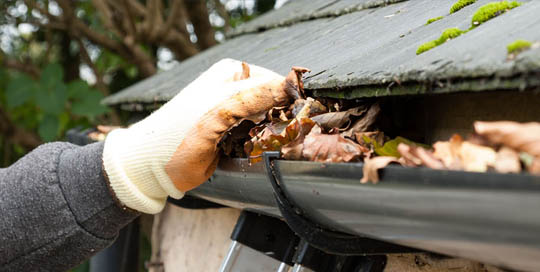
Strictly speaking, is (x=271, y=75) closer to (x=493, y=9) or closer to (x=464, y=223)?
(x=493, y=9)

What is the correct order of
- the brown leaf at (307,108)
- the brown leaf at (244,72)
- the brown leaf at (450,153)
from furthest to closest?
the brown leaf at (244,72) < the brown leaf at (307,108) < the brown leaf at (450,153)

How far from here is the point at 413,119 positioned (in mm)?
1262

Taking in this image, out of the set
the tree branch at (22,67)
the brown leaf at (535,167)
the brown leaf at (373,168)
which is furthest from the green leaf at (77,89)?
the brown leaf at (535,167)

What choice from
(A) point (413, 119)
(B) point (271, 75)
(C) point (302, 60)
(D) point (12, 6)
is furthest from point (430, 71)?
(D) point (12, 6)

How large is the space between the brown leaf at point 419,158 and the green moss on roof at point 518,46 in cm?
18

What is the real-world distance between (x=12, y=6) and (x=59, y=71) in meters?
1.30

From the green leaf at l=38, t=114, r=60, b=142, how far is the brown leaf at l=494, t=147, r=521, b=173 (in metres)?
4.40

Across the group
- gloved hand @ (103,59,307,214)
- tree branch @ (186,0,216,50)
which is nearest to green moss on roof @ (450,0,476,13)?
gloved hand @ (103,59,307,214)

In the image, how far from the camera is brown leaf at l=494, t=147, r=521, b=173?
715mm

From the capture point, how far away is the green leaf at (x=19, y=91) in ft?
16.0

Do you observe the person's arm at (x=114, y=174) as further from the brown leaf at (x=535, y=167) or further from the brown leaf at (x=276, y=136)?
the brown leaf at (x=535, y=167)

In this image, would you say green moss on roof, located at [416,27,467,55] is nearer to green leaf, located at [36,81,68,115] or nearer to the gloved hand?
the gloved hand

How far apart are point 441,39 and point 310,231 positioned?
0.43 meters

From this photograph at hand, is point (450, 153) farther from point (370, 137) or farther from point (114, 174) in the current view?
point (114, 174)
